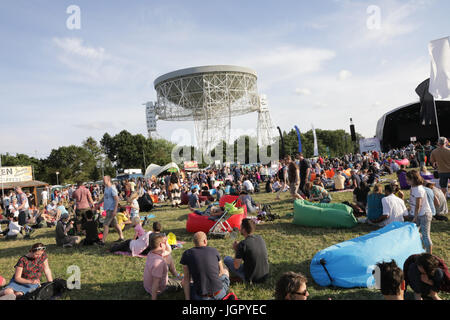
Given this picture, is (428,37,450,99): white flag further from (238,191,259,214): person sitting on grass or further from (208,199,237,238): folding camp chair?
(208,199,237,238): folding camp chair


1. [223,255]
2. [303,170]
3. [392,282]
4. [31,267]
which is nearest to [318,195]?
[303,170]

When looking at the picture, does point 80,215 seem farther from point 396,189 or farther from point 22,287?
point 396,189

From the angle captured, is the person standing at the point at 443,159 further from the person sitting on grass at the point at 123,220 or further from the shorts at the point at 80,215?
the shorts at the point at 80,215

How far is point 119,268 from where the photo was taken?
5.91 m

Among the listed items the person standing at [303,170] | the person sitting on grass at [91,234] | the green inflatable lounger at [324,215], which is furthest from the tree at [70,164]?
the green inflatable lounger at [324,215]

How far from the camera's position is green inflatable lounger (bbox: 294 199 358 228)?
7.42m

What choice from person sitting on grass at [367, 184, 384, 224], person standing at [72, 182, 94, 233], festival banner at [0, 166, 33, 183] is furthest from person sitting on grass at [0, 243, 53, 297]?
festival banner at [0, 166, 33, 183]

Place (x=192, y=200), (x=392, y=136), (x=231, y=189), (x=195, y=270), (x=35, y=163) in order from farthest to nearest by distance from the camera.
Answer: (x=35, y=163), (x=392, y=136), (x=231, y=189), (x=192, y=200), (x=195, y=270)

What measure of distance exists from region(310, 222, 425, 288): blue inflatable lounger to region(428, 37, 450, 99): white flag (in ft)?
19.3

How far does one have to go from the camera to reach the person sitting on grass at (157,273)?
4.32 metres

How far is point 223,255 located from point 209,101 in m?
39.8
